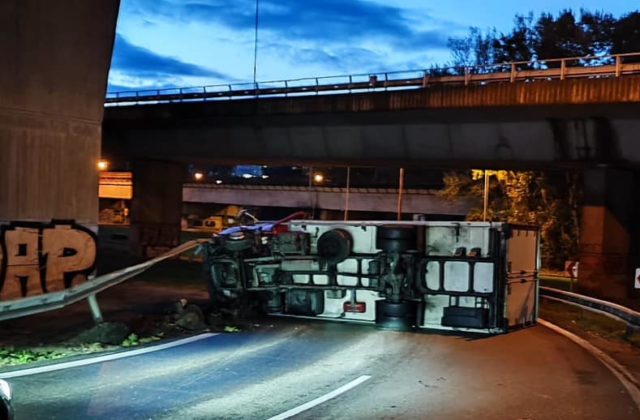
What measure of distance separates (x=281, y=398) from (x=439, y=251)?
5.85 metres

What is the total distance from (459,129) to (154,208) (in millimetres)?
16976

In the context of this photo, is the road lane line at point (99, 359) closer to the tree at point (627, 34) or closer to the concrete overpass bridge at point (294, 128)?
the concrete overpass bridge at point (294, 128)

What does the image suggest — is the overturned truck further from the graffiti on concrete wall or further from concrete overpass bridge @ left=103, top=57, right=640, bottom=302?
concrete overpass bridge @ left=103, top=57, right=640, bottom=302

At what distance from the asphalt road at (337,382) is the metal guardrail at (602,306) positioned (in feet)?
4.45

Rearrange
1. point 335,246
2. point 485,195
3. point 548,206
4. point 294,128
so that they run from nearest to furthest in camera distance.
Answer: point 335,246 < point 294,128 < point 485,195 < point 548,206

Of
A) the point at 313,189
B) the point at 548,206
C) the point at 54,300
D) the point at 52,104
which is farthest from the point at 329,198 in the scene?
the point at 54,300

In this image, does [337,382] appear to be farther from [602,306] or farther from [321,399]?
[602,306]

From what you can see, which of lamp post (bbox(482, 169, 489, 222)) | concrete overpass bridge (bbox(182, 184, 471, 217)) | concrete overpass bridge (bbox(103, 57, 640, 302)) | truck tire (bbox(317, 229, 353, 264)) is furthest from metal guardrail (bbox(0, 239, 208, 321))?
concrete overpass bridge (bbox(182, 184, 471, 217))

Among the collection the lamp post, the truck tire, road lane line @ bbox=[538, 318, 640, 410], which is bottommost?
road lane line @ bbox=[538, 318, 640, 410]

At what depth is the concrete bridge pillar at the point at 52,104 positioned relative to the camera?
541 inches

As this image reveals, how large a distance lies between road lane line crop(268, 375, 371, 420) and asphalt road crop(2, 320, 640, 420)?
0.10 meters

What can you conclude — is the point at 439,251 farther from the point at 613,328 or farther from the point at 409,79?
the point at 409,79

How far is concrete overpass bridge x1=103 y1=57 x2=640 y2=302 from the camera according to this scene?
23734 mm

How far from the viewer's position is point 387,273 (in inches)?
509
